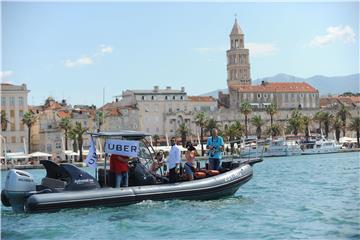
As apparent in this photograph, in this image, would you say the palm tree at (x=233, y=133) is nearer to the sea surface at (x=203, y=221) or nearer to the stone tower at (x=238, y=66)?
the stone tower at (x=238, y=66)

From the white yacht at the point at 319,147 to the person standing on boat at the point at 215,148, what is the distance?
83.9m

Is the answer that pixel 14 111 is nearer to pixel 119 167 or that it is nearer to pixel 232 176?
pixel 232 176

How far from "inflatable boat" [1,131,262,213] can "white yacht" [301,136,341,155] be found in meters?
86.2

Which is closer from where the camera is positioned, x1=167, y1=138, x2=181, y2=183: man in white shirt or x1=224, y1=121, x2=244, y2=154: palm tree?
x1=167, y1=138, x2=181, y2=183: man in white shirt

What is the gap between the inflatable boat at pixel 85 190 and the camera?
64.1ft

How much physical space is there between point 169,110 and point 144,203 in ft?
360

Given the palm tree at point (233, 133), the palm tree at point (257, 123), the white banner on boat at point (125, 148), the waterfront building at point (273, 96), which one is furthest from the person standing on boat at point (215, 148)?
the waterfront building at point (273, 96)

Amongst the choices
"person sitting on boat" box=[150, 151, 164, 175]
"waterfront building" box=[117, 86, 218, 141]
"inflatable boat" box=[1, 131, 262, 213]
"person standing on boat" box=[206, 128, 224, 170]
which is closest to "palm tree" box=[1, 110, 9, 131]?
"waterfront building" box=[117, 86, 218, 141]

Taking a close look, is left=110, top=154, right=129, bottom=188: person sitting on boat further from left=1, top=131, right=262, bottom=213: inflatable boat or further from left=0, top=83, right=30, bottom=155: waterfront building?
left=0, top=83, right=30, bottom=155: waterfront building

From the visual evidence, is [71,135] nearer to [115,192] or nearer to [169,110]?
[169,110]

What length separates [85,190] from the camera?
2012cm

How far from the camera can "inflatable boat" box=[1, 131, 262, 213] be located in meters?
19.5

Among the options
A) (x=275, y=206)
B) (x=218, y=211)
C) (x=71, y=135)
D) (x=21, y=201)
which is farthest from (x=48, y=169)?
(x=71, y=135)

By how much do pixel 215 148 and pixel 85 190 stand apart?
17.5ft
